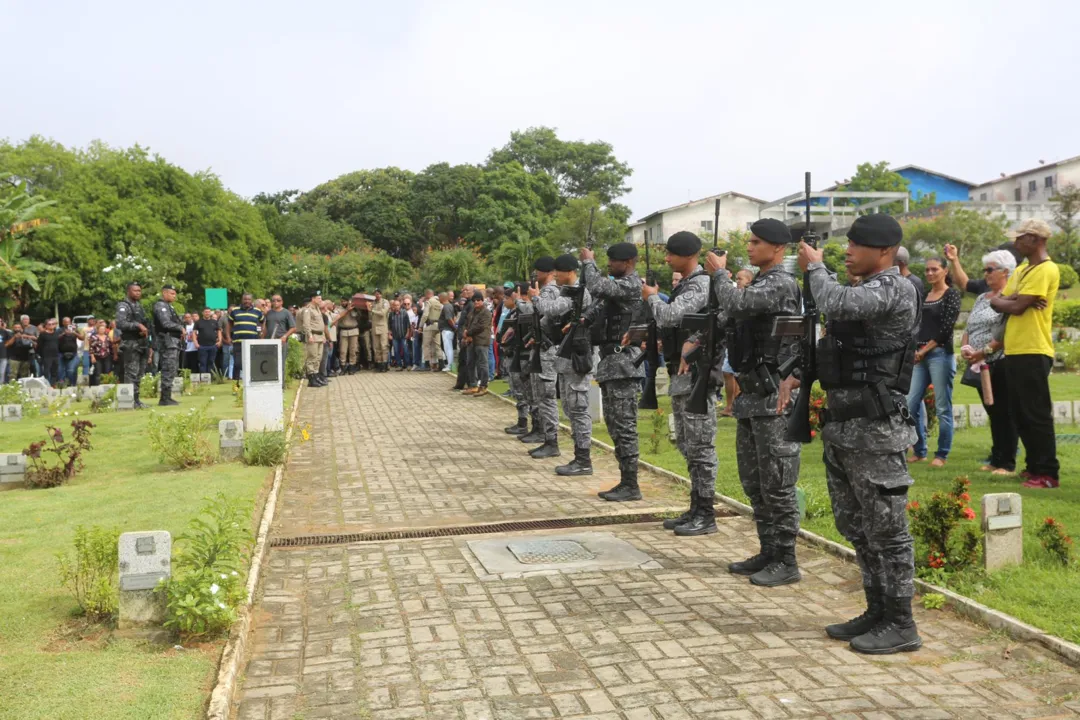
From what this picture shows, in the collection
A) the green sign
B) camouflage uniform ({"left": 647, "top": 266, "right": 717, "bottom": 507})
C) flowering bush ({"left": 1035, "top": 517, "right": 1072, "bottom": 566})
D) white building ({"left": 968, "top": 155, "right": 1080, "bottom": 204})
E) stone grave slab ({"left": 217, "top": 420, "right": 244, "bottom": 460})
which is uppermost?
white building ({"left": 968, "top": 155, "right": 1080, "bottom": 204})

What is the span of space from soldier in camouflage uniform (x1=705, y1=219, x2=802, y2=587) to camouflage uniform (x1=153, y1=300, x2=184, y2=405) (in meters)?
11.8

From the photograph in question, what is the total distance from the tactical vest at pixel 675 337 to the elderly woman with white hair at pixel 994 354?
107 inches

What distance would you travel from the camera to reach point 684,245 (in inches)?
271

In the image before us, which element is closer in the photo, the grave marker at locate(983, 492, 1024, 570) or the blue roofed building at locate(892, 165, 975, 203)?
the grave marker at locate(983, 492, 1024, 570)

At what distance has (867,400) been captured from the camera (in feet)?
14.4

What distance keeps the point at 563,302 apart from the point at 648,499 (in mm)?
2302

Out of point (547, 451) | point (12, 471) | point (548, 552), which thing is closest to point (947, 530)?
point (548, 552)

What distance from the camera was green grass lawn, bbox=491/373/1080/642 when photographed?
4773 mm

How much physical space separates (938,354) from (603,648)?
527 cm

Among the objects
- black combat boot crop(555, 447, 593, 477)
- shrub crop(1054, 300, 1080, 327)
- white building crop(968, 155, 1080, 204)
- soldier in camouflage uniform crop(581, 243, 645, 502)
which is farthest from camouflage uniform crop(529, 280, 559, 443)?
white building crop(968, 155, 1080, 204)

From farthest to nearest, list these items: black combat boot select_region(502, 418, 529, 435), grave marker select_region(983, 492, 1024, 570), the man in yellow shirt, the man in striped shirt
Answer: the man in striped shirt < black combat boot select_region(502, 418, 529, 435) < the man in yellow shirt < grave marker select_region(983, 492, 1024, 570)

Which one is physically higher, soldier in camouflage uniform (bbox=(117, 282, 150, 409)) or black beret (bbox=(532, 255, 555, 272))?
black beret (bbox=(532, 255, 555, 272))

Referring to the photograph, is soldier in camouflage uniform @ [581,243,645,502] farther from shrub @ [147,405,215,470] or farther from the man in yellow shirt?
shrub @ [147,405,215,470]

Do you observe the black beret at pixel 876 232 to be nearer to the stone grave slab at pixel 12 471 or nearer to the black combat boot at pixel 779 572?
the black combat boot at pixel 779 572
